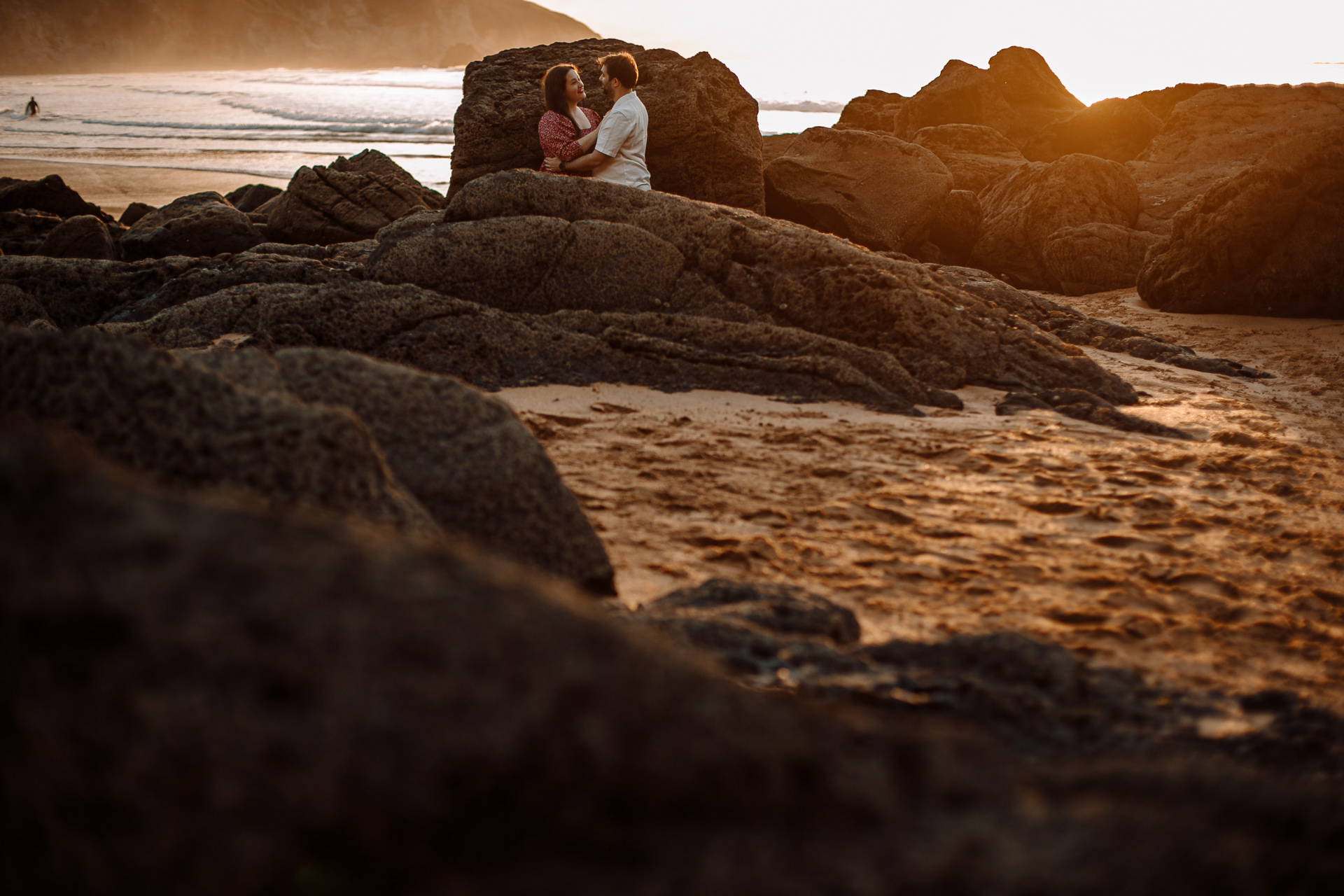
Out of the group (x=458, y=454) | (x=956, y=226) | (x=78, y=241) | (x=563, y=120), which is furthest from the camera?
(x=956, y=226)

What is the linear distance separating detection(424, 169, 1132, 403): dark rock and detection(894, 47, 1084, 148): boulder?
41.4ft

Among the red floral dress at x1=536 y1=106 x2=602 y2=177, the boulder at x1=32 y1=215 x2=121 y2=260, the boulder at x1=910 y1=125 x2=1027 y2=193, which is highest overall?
the boulder at x1=910 y1=125 x2=1027 y2=193

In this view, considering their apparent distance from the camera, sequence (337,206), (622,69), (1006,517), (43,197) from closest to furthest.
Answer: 1. (1006,517)
2. (622,69)
3. (337,206)
4. (43,197)

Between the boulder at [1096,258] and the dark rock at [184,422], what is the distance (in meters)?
9.84

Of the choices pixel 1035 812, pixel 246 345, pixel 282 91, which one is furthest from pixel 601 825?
pixel 282 91

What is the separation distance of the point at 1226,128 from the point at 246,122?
31561mm

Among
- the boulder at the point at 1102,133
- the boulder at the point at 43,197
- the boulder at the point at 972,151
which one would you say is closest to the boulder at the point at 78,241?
the boulder at the point at 43,197

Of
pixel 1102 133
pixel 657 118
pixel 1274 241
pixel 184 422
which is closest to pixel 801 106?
pixel 1102 133

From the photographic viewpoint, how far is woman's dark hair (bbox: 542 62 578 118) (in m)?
6.54

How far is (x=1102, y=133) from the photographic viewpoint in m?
15.7

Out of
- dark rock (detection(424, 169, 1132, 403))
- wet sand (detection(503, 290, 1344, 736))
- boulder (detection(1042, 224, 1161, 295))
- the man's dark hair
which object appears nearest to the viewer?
wet sand (detection(503, 290, 1344, 736))

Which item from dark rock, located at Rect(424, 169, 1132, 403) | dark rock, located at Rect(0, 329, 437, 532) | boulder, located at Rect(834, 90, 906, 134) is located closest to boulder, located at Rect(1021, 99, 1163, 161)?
boulder, located at Rect(834, 90, 906, 134)

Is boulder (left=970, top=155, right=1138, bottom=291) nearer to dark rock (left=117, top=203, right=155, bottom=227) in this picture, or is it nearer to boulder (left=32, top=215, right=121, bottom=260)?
boulder (left=32, top=215, right=121, bottom=260)

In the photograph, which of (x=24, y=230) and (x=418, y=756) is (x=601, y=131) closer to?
(x=418, y=756)
